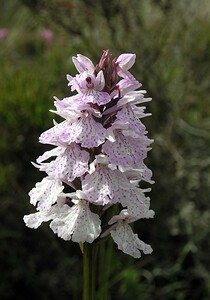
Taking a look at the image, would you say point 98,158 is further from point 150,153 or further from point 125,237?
point 150,153

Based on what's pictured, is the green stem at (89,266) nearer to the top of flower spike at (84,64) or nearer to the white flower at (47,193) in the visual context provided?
the white flower at (47,193)

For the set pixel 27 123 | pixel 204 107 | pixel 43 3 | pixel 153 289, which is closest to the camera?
pixel 153 289

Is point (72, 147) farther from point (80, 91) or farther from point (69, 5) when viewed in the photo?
point (69, 5)

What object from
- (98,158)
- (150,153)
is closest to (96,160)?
(98,158)

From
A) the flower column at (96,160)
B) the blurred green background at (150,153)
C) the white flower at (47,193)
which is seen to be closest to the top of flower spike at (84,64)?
the flower column at (96,160)

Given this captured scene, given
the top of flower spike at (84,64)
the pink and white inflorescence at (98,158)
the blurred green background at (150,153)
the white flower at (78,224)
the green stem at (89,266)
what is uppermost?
the top of flower spike at (84,64)

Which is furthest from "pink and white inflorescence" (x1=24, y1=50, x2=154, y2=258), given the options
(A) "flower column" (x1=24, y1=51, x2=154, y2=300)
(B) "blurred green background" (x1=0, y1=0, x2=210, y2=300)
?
(B) "blurred green background" (x1=0, y1=0, x2=210, y2=300)

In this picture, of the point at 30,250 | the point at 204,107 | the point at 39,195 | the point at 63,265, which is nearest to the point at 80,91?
the point at 39,195

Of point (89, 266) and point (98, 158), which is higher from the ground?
point (98, 158)
